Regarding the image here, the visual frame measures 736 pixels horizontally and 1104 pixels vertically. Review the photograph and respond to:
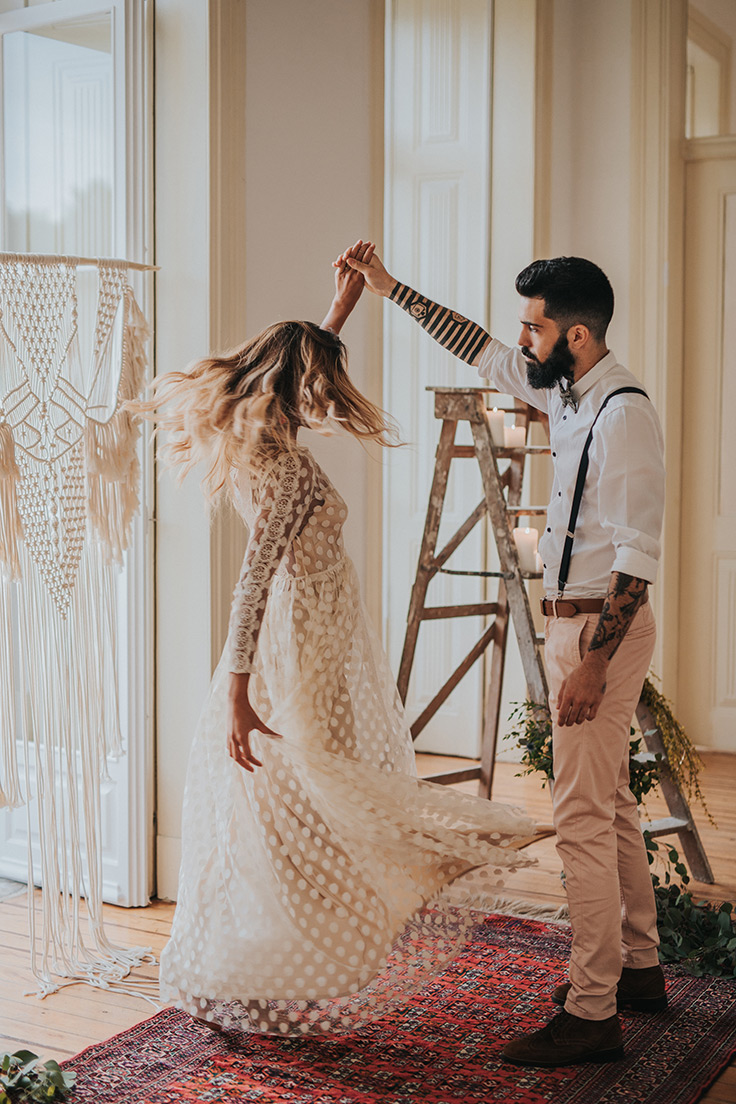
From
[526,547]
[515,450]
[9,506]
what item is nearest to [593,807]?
[526,547]

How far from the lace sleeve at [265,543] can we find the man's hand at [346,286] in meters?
0.47

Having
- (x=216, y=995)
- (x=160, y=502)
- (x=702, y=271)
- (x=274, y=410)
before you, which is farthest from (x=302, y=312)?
(x=702, y=271)

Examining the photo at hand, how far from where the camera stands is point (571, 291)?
8.10 feet

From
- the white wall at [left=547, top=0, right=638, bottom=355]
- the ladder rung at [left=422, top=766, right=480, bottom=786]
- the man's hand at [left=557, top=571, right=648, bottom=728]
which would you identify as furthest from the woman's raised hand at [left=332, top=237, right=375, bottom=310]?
the white wall at [left=547, top=0, right=638, bottom=355]

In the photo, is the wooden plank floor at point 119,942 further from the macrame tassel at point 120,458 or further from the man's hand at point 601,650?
the macrame tassel at point 120,458

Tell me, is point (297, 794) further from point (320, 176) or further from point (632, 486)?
point (320, 176)

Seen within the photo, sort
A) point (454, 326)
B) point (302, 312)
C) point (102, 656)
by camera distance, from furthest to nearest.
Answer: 1. point (302, 312)
2. point (102, 656)
3. point (454, 326)

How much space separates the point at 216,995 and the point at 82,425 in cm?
141

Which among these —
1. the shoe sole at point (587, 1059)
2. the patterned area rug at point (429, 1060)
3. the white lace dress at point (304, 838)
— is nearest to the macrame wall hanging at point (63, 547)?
the patterned area rug at point (429, 1060)

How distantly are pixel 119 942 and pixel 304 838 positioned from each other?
96 centimetres

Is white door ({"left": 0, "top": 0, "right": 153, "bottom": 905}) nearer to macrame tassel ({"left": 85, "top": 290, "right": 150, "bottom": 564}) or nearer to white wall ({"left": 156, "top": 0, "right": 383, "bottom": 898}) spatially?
white wall ({"left": 156, "top": 0, "right": 383, "bottom": 898})

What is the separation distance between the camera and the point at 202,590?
3326 mm

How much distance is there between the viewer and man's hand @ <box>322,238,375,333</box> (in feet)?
9.21

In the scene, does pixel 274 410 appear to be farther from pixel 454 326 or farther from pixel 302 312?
pixel 302 312
